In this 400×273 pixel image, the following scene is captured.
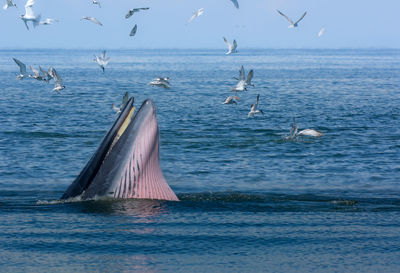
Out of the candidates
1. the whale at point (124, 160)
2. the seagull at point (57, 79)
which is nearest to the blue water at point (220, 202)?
the whale at point (124, 160)

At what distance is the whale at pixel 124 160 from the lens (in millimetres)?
9070

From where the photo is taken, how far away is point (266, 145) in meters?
19.4

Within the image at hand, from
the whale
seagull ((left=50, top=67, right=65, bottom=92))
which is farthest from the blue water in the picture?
seagull ((left=50, top=67, right=65, bottom=92))

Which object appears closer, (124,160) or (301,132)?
(124,160)

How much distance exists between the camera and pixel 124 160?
29.8 ft

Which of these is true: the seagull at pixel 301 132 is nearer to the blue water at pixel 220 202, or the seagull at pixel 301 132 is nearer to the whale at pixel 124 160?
the blue water at pixel 220 202

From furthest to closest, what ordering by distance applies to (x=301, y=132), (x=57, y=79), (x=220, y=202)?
(x=57, y=79), (x=301, y=132), (x=220, y=202)

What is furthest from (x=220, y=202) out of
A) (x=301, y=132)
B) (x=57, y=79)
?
(x=57, y=79)

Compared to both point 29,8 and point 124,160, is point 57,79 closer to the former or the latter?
point 29,8

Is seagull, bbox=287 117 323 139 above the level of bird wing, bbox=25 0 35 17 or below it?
below

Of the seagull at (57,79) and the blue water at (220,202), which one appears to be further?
the seagull at (57,79)

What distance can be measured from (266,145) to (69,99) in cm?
2039

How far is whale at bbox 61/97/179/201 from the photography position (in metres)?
9.07

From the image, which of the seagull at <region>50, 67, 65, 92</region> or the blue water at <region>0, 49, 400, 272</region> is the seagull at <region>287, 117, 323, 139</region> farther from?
the seagull at <region>50, 67, 65, 92</region>
